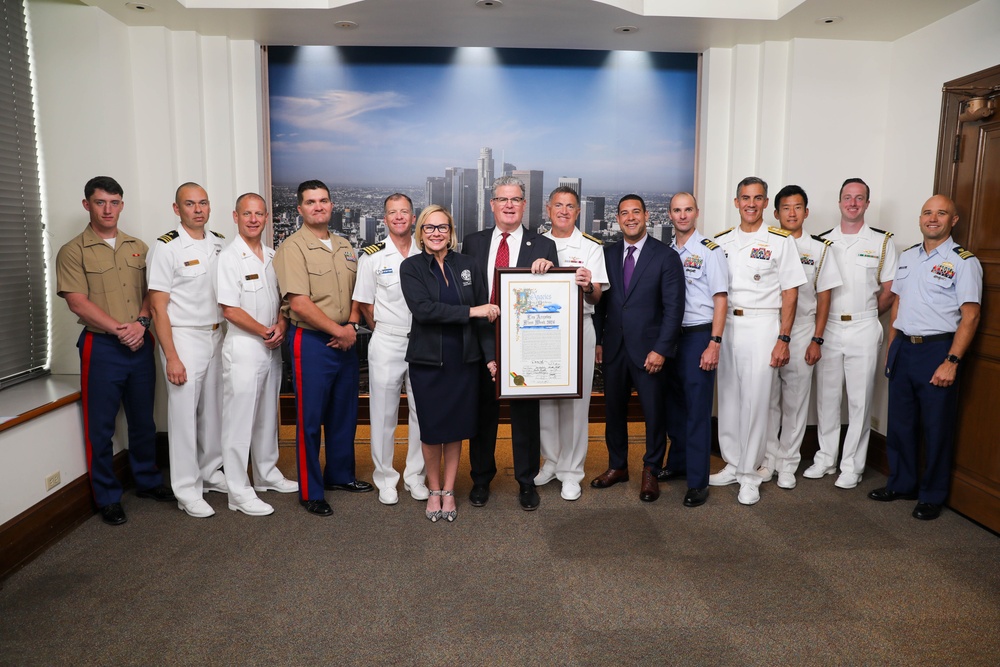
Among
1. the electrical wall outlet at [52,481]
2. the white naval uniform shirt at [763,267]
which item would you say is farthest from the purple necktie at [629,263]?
the electrical wall outlet at [52,481]

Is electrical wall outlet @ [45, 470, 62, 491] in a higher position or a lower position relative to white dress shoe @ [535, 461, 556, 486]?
higher

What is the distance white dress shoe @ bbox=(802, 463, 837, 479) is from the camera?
4203 millimetres

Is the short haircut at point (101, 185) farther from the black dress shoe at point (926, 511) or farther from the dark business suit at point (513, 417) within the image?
the black dress shoe at point (926, 511)

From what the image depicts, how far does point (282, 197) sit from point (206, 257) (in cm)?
150

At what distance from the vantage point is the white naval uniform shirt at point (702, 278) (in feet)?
12.3

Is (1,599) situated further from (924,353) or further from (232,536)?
(924,353)

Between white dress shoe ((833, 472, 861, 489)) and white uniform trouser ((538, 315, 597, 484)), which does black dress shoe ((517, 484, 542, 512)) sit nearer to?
white uniform trouser ((538, 315, 597, 484))

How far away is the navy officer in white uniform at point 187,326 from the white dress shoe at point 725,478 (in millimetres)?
2795

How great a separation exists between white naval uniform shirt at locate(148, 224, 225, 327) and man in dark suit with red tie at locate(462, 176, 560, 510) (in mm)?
1351

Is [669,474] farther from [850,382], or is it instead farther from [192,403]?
[192,403]

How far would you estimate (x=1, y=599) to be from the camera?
2.79 m

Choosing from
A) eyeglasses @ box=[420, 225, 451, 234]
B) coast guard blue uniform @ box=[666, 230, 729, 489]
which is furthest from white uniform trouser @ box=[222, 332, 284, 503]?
coast guard blue uniform @ box=[666, 230, 729, 489]

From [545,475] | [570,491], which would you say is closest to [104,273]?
[545,475]

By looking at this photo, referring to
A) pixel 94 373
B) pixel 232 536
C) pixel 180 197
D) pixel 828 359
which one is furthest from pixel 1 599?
pixel 828 359
